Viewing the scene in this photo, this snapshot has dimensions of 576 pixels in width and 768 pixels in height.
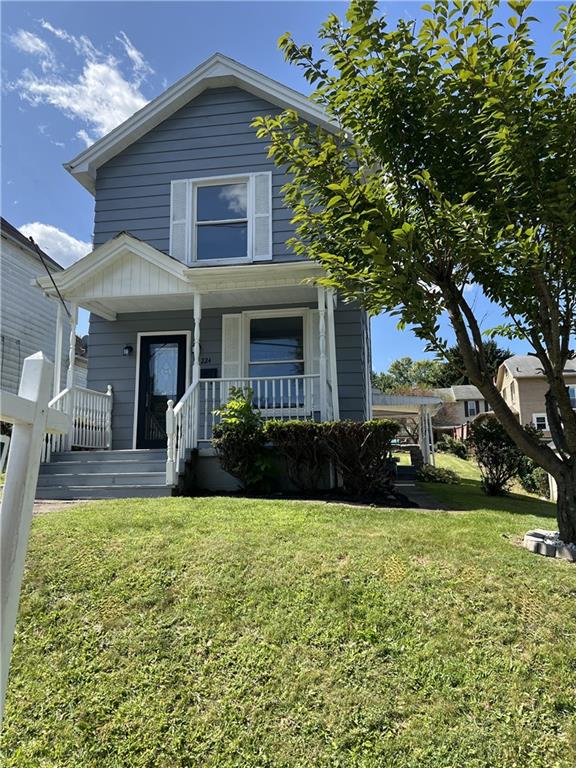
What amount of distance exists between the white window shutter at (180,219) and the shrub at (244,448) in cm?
419

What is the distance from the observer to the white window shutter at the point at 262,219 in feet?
32.9

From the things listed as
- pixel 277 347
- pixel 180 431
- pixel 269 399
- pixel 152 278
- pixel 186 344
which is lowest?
pixel 180 431

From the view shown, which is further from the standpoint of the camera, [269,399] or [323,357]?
[269,399]

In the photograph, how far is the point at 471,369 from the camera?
15.0 ft

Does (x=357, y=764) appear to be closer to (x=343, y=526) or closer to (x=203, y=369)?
(x=343, y=526)

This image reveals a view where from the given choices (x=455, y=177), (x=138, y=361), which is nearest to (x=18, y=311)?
(x=138, y=361)

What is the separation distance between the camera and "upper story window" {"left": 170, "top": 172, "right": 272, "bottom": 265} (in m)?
10.1

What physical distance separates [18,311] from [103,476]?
378 inches

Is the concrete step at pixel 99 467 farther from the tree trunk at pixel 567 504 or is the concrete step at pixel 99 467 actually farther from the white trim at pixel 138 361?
the tree trunk at pixel 567 504

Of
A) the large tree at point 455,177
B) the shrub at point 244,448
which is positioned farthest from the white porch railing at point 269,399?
the large tree at point 455,177

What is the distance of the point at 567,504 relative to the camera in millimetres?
4281

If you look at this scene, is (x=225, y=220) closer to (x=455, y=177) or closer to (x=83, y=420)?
(x=83, y=420)

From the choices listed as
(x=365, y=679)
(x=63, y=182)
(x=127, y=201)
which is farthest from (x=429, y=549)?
(x=63, y=182)

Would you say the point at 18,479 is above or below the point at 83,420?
below
